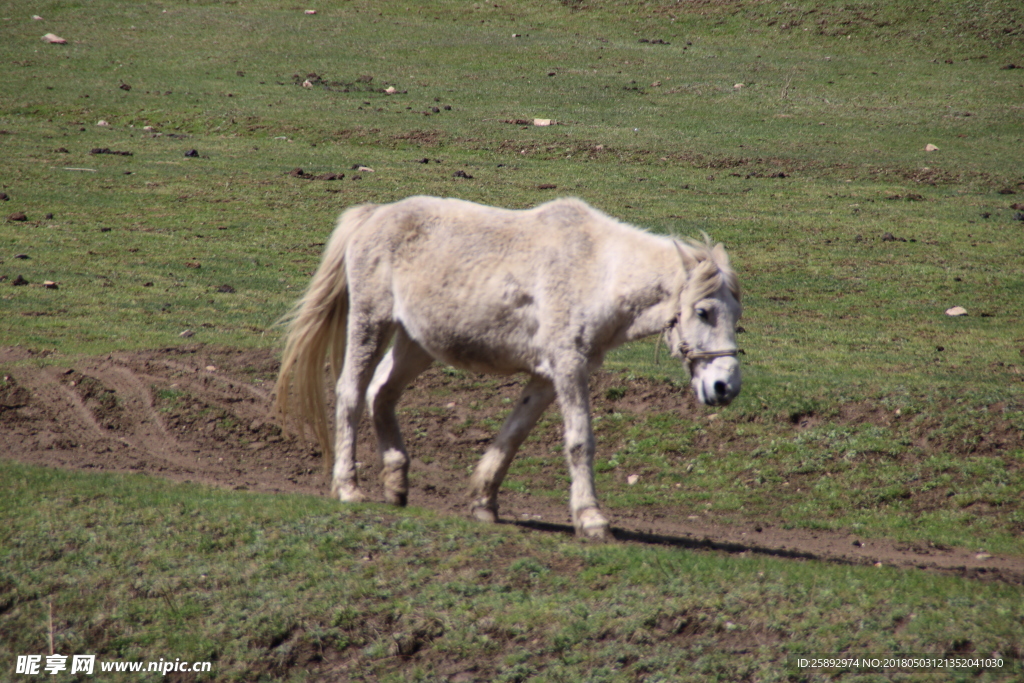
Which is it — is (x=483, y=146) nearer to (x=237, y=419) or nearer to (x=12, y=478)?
(x=237, y=419)

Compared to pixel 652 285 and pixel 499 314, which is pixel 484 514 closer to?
pixel 499 314

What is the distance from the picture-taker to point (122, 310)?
12.7 metres

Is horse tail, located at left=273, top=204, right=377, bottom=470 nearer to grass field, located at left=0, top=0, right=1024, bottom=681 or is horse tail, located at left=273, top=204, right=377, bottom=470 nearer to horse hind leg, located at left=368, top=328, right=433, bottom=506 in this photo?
horse hind leg, located at left=368, top=328, right=433, bottom=506

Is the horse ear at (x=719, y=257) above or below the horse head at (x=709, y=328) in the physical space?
above

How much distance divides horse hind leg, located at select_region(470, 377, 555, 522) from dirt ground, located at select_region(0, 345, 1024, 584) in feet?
1.45

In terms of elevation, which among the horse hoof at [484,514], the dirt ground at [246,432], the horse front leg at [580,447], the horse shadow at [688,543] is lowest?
the dirt ground at [246,432]

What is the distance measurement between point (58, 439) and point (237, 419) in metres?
1.62

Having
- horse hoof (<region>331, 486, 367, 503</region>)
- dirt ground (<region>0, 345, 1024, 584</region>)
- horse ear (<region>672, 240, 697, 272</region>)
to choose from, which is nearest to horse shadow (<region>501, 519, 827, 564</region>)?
dirt ground (<region>0, 345, 1024, 584</region>)

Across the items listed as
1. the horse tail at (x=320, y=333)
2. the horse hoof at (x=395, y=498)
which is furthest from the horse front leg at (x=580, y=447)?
the horse tail at (x=320, y=333)

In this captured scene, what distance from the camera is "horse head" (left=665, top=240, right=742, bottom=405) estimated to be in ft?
19.5

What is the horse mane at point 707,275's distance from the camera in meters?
6.00

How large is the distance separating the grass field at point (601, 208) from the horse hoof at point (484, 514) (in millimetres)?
395

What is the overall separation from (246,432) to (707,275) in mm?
5367

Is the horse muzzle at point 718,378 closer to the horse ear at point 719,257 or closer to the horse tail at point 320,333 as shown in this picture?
the horse ear at point 719,257
